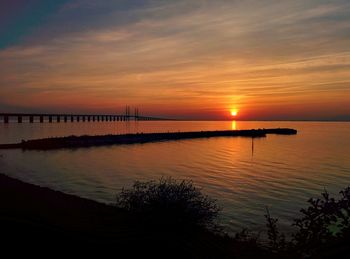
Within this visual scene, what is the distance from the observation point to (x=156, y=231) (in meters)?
9.69

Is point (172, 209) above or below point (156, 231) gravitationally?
above

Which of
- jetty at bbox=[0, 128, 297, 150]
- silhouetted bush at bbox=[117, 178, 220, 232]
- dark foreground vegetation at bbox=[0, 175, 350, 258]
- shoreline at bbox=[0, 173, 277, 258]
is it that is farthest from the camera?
jetty at bbox=[0, 128, 297, 150]

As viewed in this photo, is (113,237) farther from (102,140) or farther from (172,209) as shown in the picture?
(102,140)

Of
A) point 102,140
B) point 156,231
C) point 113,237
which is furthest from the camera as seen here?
point 102,140

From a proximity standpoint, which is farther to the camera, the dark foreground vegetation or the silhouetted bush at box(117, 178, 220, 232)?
the silhouetted bush at box(117, 178, 220, 232)

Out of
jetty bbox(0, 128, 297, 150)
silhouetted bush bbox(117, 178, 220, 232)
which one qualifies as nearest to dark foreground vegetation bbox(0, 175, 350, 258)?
silhouetted bush bbox(117, 178, 220, 232)

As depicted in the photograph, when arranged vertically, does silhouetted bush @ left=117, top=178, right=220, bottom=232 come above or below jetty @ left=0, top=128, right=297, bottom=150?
above

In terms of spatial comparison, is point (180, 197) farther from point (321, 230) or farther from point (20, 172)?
point (20, 172)

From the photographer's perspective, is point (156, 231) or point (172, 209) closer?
point (156, 231)

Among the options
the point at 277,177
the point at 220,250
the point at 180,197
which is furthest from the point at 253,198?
the point at 220,250

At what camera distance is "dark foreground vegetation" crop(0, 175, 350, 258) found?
6434mm

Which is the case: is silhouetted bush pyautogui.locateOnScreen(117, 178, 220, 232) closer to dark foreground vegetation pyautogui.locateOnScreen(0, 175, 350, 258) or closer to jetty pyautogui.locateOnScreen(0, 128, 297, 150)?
dark foreground vegetation pyautogui.locateOnScreen(0, 175, 350, 258)

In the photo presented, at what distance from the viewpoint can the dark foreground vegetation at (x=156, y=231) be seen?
6.43m


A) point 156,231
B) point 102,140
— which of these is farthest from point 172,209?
point 102,140
